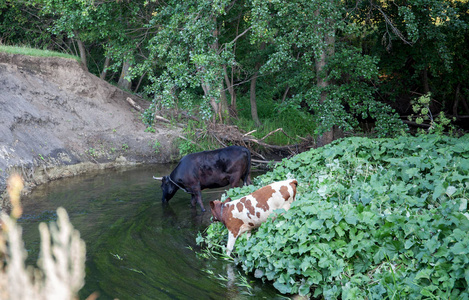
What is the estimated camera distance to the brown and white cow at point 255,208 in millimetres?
7102

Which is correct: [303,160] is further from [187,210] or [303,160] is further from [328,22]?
[328,22]

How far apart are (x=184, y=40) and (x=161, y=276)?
753cm

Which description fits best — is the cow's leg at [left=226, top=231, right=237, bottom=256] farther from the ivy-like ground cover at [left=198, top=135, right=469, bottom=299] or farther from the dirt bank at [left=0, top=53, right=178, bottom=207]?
the dirt bank at [left=0, top=53, right=178, bottom=207]

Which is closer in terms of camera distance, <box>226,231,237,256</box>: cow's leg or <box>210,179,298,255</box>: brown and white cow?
<box>210,179,298,255</box>: brown and white cow

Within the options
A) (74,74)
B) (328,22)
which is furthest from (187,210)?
(74,74)

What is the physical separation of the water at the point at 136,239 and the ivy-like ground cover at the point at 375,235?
52 cm

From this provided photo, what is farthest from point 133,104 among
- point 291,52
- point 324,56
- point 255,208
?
point 255,208

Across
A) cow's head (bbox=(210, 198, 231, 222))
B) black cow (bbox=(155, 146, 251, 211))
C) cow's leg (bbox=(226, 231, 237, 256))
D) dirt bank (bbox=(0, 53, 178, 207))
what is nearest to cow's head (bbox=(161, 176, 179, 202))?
black cow (bbox=(155, 146, 251, 211))

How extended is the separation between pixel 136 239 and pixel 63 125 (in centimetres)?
861

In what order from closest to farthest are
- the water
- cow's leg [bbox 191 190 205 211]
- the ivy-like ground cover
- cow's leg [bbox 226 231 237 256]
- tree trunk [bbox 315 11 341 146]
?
the ivy-like ground cover
the water
cow's leg [bbox 226 231 237 256]
cow's leg [bbox 191 190 205 211]
tree trunk [bbox 315 11 341 146]

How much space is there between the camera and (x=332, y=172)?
7.95 m

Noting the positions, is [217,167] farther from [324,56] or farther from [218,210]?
[324,56]

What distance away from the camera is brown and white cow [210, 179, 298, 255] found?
23.3 ft

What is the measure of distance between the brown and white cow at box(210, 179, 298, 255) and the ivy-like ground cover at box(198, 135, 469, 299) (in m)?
0.21
